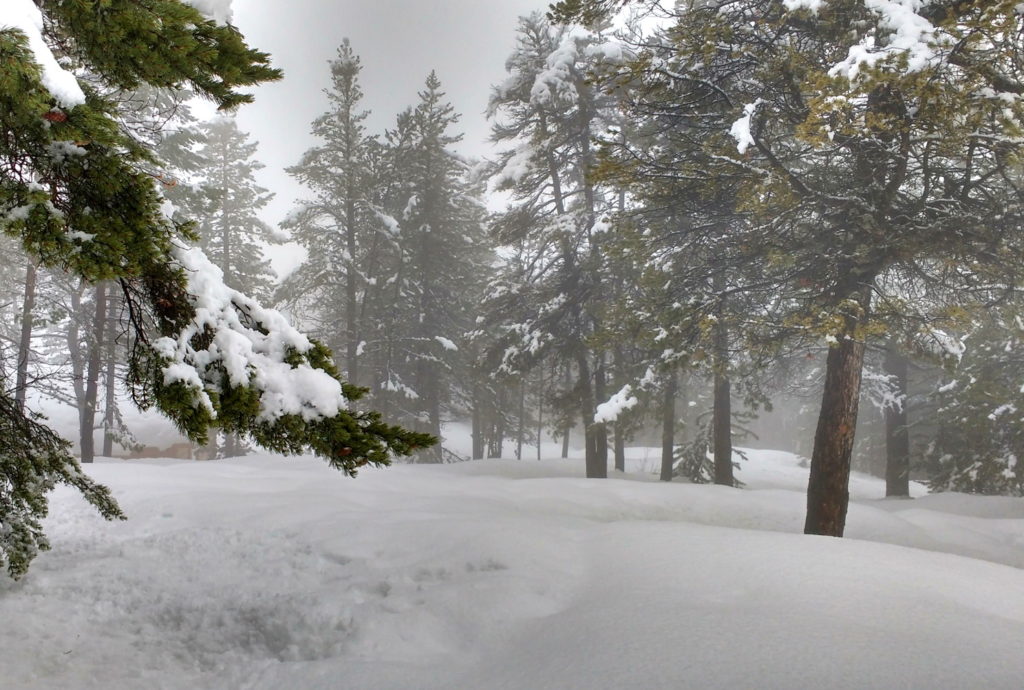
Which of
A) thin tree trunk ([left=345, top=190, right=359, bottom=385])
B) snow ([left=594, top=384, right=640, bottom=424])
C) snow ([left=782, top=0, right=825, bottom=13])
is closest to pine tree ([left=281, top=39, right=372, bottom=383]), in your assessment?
thin tree trunk ([left=345, top=190, right=359, bottom=385])

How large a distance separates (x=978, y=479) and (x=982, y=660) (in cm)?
1465

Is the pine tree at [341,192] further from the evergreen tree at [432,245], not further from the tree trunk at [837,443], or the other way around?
the tree trunk at [837,443]

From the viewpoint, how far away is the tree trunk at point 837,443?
802 centimetres

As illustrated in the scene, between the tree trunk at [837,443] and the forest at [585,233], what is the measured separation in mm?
34

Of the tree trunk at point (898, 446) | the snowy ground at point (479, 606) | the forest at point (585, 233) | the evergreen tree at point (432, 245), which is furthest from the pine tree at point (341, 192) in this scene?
the tree trunk at point (898, 446)

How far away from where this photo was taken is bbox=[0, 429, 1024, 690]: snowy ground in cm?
345

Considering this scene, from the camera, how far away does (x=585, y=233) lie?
54.2 ft

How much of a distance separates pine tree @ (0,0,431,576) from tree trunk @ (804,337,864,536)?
23.8 feet

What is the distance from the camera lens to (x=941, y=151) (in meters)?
7.23

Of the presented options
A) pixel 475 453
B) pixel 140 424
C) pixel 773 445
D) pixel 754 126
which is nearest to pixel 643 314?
pixel 754 126

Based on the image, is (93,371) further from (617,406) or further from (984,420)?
(984,420)

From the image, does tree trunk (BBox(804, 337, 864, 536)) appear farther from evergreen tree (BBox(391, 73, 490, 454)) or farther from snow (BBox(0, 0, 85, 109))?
evergreen tree (BBox(391, 73, 490, 454))

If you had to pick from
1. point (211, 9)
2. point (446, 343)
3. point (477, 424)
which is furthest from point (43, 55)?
point (477, 424)

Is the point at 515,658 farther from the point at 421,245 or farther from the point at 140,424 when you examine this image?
the point at 140,424
